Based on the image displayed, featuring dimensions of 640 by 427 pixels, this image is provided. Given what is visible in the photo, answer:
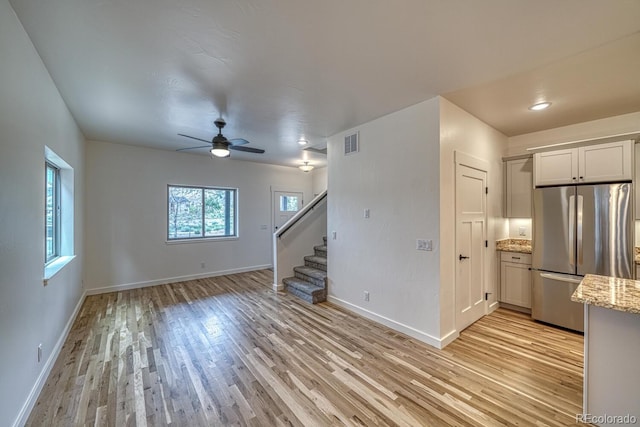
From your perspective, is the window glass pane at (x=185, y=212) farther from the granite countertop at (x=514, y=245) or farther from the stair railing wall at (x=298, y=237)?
the granite countertop at (x=514, y=245)

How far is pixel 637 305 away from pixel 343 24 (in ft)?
8.30

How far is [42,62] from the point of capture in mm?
2193

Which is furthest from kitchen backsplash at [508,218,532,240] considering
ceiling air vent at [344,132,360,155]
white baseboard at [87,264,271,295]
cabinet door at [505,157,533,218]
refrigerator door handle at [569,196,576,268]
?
white baseboard at [87,264,271,295]

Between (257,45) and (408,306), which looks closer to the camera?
(257,45)

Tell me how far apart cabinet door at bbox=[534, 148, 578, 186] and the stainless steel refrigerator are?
0.37 ft

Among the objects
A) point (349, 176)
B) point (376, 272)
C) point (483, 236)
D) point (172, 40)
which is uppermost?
point (172, 40)

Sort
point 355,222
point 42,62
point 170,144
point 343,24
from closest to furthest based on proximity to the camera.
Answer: point 343,24
point 42,62
point 355,222
point 170,144

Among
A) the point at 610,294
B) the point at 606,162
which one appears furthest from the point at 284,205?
the point at 610,294

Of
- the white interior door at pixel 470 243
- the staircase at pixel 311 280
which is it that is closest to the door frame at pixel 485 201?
the white interior door at pixel 470 243

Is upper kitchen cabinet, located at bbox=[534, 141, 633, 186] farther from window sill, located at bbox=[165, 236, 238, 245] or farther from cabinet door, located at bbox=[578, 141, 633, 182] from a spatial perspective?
window sill, located at bbox=[165, 236, 238, 245]

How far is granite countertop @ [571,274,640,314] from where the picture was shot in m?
1.55

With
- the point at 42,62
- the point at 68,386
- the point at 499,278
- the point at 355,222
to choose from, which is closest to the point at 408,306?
the point at 355,222

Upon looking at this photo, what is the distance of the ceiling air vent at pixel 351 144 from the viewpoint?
147 inches

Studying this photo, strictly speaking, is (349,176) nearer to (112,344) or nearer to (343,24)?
(343,24)
